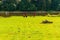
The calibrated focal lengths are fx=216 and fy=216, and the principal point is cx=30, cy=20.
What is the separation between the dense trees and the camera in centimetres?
4481

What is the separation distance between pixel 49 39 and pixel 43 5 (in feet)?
109

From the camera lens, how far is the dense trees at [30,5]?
4481 cm

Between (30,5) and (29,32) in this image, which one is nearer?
(29,32)

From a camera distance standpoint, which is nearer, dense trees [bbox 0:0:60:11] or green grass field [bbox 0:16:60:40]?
green grass field [bbox 0:16:60:40]

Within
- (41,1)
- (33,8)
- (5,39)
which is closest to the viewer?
(5,39)

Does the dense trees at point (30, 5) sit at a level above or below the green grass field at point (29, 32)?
below

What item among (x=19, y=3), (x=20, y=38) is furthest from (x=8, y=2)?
(x=20, y=38)

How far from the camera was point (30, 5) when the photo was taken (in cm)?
4553

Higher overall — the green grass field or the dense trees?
the green grass field

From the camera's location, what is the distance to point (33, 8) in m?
44.6

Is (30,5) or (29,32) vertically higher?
(29,32)

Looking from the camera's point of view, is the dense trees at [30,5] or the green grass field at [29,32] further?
the dense trees at [30,5]

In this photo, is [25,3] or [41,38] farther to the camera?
[25,3]

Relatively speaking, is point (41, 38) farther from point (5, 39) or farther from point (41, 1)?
point (41, 1)
